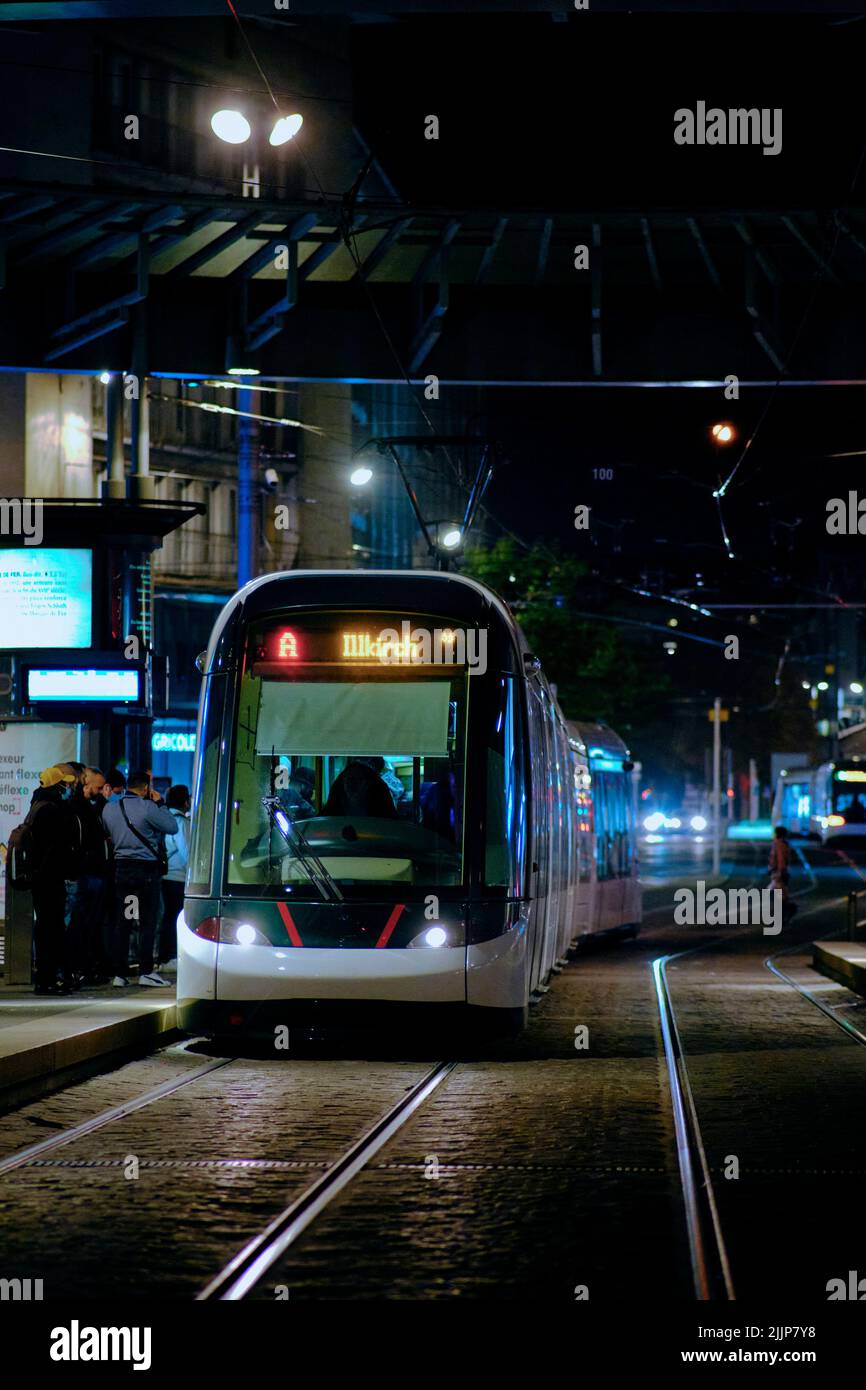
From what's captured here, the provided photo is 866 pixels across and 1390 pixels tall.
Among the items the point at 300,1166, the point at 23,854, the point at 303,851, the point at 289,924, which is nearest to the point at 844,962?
the point at 23,854

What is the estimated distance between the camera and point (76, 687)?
2075cm

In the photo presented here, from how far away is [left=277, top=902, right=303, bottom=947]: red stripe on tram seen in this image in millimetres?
12555

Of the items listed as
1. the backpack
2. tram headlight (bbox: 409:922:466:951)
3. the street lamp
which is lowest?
tram headlight (bbox: 409:922:466:951)

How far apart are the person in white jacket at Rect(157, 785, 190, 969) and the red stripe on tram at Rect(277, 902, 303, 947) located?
20.0ft

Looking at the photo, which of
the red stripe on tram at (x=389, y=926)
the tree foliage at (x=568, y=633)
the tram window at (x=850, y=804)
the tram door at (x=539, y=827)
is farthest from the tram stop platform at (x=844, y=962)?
the tram window at (x=850, y=804)

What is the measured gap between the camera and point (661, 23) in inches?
585

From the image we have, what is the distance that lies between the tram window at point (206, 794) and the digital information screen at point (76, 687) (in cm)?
785

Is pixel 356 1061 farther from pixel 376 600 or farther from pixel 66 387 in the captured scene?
pixel 66 387

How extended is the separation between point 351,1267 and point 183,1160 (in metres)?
2.44

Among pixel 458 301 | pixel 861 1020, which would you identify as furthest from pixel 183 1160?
pixel 458 301

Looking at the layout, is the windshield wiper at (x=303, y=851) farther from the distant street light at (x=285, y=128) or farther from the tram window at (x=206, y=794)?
the distant street light at (x=285, y=128)

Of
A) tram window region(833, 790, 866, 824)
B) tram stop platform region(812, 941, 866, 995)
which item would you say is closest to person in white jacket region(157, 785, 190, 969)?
tram stop platform region(812, 941, 866, 995)

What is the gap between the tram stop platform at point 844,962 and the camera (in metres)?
19.8

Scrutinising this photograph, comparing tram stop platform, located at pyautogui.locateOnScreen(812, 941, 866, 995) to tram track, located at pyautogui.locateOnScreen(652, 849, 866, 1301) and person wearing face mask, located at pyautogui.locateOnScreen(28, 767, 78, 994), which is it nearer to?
tram track, located at pyautogui.locateOnScreen(652, 849, 866, 1301)
